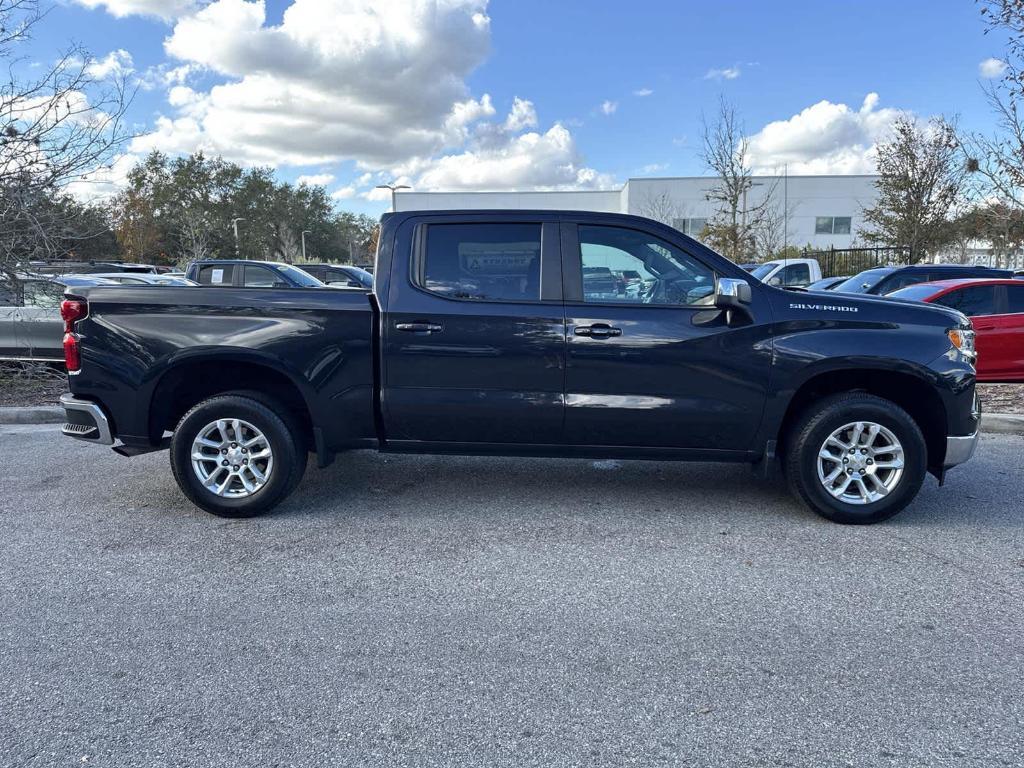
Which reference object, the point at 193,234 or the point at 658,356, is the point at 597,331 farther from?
the point at 193,234

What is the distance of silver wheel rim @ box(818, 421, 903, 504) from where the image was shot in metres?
4.34

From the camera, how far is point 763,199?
4281 centimetres

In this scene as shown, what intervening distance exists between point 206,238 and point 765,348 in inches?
2075

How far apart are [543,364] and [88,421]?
298 cm

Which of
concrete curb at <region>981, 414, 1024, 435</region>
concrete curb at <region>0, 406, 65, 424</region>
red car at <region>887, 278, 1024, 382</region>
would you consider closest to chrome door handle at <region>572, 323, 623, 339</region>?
concrete curb at <region>981, 414, 1024, 435</region>

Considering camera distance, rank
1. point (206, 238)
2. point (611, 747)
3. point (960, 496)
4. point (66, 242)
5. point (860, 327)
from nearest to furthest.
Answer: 1. point (611, 747)
2. point (860, 327)
3. point (960, 496)
4. point (66, 242)
5. point (206, 238)

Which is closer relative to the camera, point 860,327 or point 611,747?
point 611,747

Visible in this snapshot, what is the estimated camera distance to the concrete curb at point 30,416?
7.44 m

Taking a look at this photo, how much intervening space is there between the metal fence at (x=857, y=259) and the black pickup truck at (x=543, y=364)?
69.5 ft

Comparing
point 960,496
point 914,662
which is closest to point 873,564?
point 914,662

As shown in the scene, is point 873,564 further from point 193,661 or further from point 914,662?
point 193,661

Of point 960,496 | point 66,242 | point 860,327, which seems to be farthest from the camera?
point 66,242

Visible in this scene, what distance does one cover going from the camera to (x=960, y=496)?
5.06 meters

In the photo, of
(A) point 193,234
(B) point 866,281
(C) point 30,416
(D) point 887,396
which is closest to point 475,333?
(D) point 887,396
